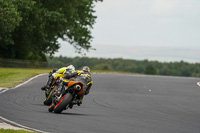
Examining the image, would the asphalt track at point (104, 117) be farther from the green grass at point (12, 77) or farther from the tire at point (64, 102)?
the green grass at point (12, 77)

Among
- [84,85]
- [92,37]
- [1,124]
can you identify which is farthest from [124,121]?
[92,37]

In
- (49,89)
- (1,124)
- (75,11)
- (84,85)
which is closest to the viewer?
(1,124)

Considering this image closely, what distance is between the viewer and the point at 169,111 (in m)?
17.3

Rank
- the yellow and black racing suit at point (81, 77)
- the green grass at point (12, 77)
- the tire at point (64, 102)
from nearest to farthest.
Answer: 1. the tire at point (64, 102)
2. the yellow and black racing suit at point (81, 77)
3. the green grass at point (12, 77)

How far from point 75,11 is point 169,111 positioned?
141 feet

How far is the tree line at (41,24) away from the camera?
45781 millimetres

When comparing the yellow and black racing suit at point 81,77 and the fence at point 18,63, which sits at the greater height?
the yellow and black racing suit at point 81,77

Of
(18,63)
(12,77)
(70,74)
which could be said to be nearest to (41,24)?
(18,63)

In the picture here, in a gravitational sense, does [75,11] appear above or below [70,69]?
above

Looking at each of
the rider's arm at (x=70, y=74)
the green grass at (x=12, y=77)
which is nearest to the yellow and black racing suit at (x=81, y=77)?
the rider's arm at (x=70, y=74)

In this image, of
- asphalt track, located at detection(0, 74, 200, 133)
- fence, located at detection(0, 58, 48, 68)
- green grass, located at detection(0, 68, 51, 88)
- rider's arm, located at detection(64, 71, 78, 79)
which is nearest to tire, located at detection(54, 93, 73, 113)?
asphalt track, located at detection(0, 74, 200, 133)

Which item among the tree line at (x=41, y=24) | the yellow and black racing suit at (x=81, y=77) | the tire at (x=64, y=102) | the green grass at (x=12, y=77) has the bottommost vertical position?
the green grass at (x=12, y=77)

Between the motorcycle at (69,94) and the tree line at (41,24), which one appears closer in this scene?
the motorcycle at (69,94)

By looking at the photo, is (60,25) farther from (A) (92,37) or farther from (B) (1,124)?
(B) (1,124)
